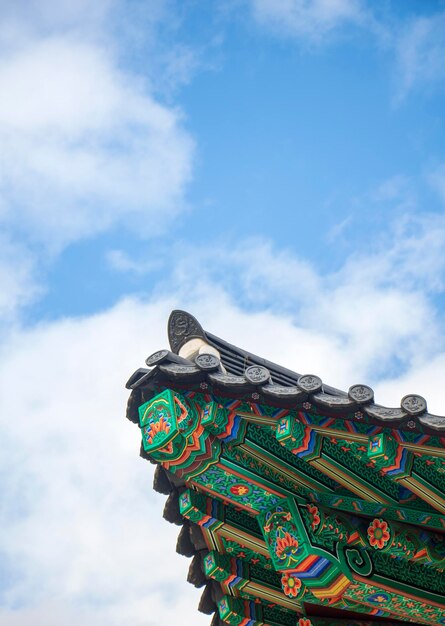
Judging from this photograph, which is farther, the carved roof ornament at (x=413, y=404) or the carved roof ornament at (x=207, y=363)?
the carved roof ornament at (x=207, y=363)

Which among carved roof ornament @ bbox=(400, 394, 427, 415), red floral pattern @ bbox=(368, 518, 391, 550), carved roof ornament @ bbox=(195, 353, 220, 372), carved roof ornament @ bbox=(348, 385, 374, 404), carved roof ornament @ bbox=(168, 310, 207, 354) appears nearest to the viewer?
carved roof ornament @ bbox=(400, 394, 427, 415)

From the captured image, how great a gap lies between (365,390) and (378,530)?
4.68 feet

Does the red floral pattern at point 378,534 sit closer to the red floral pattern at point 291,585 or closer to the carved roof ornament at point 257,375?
the red floral pattern at point 291,585

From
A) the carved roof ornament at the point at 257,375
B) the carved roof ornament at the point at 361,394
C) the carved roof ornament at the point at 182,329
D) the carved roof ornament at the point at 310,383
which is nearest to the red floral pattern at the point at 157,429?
the carved roof ornament at the point at 257,375

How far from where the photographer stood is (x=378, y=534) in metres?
6.64

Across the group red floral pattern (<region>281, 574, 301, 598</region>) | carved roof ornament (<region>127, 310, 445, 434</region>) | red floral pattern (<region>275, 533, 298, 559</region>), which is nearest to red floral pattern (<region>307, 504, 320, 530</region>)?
red floral pattern (<region>275, 533, 298, 559</region>)

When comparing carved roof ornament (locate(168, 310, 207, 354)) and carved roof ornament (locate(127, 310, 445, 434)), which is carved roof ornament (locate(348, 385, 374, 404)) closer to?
carved roof ornament (locate(127, 310, 445, 434))

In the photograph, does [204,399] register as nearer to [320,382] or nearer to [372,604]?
[320,382]

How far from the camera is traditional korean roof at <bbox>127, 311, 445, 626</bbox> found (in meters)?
5.96

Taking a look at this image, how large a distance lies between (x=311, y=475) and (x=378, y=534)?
759 millimetres

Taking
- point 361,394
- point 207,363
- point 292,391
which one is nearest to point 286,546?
point 292,391

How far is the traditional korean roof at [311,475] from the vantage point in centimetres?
596

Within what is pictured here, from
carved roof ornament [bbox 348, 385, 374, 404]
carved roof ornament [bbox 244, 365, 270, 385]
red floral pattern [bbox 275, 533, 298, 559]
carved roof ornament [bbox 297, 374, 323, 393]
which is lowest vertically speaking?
red floral pattern [bbox 275, 533, 298, 559]

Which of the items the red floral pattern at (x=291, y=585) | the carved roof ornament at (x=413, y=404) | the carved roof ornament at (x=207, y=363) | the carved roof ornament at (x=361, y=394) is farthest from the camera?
the red floral pattern at (x=291, y=585)
